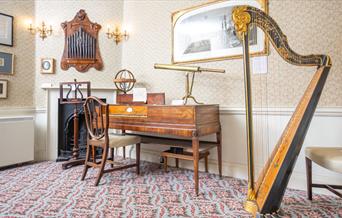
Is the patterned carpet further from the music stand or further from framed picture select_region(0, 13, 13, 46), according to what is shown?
framed picture select_region(0, 13, 13, 46)

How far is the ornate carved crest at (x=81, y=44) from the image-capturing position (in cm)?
363

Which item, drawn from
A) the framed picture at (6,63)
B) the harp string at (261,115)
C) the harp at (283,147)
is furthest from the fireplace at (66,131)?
the harp at (283,147)

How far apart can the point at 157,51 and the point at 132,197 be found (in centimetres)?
218

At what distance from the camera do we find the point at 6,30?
10.5 feet

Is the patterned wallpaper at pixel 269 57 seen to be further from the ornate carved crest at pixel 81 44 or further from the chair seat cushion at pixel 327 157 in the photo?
the chair seat cushion at pixel 327 157

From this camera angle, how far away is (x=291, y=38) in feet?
7.93

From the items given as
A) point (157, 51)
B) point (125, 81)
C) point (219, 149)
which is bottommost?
point (219, 149)

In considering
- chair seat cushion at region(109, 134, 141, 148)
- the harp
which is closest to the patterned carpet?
chair seat cushion at region(109, 134, 141, 148)

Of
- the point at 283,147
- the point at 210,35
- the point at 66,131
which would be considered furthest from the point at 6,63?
the point at 283,147

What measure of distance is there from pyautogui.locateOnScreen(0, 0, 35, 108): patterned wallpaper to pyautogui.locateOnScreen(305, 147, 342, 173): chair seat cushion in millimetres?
3791

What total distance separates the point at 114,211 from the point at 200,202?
747 mm

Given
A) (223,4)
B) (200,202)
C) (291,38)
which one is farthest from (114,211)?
(223,4)

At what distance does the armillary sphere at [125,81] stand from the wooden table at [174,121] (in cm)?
70

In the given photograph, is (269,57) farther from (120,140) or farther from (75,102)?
(75,102)
